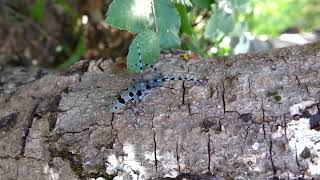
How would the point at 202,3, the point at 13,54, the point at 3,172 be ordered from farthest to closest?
the point at 13,54, the point at 202,3, the point at 3,172

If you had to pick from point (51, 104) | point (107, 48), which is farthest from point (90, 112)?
point (107, 48)

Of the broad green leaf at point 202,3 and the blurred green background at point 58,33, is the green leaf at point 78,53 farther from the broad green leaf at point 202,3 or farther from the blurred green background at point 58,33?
the broad green leaf at point 202,3

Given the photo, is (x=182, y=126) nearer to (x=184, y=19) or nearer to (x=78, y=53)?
(x=184, y=19)

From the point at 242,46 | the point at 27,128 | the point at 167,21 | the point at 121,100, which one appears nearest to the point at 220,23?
the point at 242,46

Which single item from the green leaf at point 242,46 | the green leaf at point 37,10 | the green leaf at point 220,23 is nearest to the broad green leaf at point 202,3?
the green leaf at point 220,23

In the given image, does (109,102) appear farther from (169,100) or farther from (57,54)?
(57,54)

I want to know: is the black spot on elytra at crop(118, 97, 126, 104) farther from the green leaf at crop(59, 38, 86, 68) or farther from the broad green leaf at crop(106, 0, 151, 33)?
the green leaf at crop(59, 38, 86, 68)
